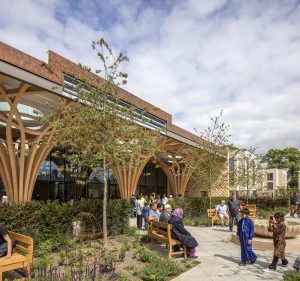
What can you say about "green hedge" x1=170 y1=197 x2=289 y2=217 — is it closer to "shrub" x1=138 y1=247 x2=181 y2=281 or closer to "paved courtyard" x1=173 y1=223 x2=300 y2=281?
"paved courtyard" x1=173 y1=223 x2=300 y2=281

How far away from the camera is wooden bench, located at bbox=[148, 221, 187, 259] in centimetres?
779

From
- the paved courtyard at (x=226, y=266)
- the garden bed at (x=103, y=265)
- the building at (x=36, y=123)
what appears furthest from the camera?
the building at (x=36, y=123)

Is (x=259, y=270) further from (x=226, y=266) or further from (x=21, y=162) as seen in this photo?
(x=21, y=162)


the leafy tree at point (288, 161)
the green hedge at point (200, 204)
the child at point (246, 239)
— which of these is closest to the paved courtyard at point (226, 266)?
the child at point (246, 239)

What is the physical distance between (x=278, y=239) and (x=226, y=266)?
1252 mm

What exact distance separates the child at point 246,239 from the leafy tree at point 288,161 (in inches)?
2344

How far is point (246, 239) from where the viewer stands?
7.37 m

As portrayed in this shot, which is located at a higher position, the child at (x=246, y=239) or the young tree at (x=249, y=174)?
the young tree at (x=249, y=174)

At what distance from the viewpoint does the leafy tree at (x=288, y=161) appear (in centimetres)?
6425

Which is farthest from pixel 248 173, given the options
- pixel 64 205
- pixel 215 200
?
pixel 64 205

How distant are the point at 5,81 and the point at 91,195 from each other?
66.3 ft

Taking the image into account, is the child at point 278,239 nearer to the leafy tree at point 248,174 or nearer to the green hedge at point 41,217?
the green hedge at point 41,217

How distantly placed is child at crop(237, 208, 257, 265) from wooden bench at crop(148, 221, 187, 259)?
132 cm

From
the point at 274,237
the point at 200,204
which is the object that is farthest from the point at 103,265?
the point at 200,204
